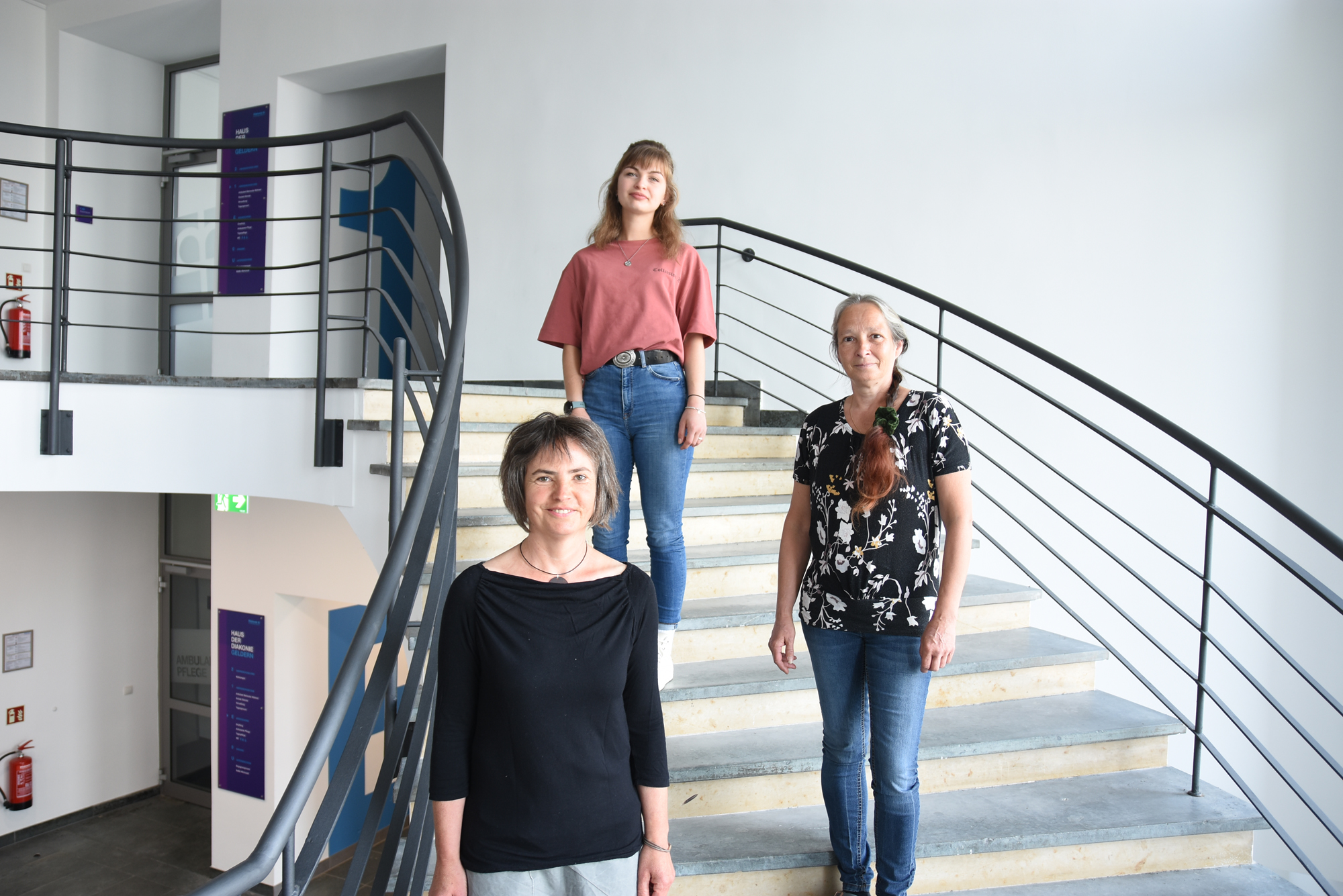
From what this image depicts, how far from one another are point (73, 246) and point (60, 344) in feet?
14.9

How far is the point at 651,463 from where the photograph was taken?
84.6 inches

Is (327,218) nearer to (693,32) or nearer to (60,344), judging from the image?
(60,344)

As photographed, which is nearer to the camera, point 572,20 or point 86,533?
point 572,20

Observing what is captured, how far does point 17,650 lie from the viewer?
652 centimetres

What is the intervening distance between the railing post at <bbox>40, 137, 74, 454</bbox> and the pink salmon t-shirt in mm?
1717

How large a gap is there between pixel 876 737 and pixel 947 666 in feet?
3.08

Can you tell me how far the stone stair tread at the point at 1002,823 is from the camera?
202 cm

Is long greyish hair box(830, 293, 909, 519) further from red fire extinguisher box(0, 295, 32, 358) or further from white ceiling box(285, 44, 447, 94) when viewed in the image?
red fire extinguisher box(0, 295, 32, 358)

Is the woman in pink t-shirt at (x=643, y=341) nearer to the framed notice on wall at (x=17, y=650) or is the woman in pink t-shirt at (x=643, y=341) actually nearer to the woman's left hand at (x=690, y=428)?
the woman's left hand at (x=690, y=428)

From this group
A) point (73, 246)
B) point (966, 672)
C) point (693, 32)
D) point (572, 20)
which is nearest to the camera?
point (966, 672)

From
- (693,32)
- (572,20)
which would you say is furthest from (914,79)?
(572,20)

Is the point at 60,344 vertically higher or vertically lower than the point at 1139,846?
higher

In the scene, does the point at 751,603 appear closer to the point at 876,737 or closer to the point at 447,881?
the point at 876,737

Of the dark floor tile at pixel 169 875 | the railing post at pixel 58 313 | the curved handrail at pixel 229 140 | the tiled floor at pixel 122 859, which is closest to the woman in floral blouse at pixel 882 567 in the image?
the curved handrail at pixel 229 140
